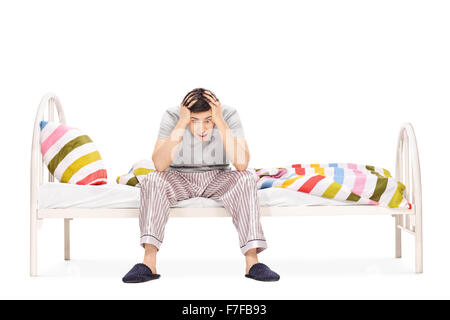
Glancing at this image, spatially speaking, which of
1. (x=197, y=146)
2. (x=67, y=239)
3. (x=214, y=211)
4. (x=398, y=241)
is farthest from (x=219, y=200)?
(x=398, y=241)

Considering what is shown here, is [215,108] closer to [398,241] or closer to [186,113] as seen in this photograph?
[186,113]

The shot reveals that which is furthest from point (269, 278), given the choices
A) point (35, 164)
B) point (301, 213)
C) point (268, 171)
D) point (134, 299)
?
point (35, 164)

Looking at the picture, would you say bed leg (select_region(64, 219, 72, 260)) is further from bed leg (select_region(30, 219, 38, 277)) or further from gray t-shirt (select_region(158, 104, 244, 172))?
gray t-shirt (select_region(158, 104, 244, 172))

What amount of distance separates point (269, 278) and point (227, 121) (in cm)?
81

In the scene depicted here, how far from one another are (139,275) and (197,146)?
71cm

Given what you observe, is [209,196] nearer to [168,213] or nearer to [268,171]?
[168,213]

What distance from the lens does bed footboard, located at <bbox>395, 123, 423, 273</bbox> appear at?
309 centimetres

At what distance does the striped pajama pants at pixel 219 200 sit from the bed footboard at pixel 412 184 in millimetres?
801

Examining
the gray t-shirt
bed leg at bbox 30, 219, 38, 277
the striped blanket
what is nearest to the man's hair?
the gray t-shirt

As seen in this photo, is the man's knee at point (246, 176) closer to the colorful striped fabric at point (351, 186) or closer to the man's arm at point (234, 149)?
the man's arm at point (234, 149)

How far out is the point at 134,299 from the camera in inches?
99.5

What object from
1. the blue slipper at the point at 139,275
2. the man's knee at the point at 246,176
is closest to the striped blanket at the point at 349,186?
the man's knee at the point at 246,176

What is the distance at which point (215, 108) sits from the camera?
10.1 ft

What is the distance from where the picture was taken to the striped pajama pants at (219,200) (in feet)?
9.43
